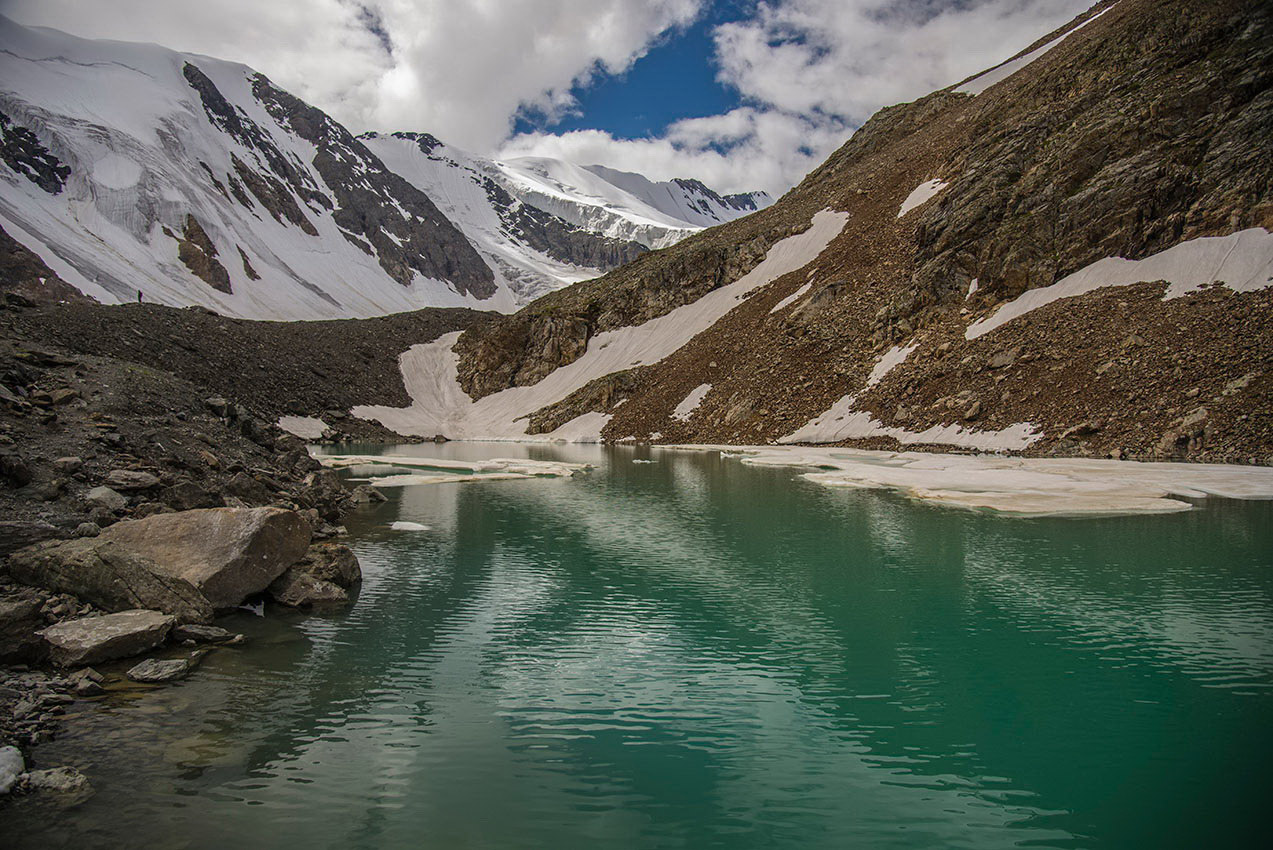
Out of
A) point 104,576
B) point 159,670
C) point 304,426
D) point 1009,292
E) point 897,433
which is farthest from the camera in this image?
point 304,426

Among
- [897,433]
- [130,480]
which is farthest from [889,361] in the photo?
[130,480]

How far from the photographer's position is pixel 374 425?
7669 cm

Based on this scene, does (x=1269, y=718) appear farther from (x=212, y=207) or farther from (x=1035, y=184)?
(x=212, y=207)

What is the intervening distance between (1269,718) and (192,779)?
44.6 feet

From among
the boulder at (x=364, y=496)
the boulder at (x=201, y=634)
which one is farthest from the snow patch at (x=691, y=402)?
Result: the boulder at (x=201, y=634)

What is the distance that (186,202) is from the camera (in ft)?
444

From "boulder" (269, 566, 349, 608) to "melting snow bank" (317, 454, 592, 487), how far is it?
812 inches

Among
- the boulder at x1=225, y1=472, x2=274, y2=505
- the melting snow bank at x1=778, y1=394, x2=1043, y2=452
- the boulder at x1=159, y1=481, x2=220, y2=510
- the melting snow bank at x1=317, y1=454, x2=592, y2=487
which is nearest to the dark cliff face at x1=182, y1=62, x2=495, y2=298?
the melting snow bank at x1=317, y1=454, x2=592, y2=487

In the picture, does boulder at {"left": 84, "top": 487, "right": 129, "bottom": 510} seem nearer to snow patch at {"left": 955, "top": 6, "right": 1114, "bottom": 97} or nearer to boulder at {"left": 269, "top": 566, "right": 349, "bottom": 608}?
boulder at {"left": 269, "top": 566, "right": 349, "bottom": 608}

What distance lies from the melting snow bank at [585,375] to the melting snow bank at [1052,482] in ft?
130

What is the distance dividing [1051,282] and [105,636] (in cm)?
5616

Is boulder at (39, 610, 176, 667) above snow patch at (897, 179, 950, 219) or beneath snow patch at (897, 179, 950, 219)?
beneath

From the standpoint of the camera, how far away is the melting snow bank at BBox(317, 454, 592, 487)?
36844 mm

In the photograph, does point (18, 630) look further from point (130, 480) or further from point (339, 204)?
point (339, 204)
